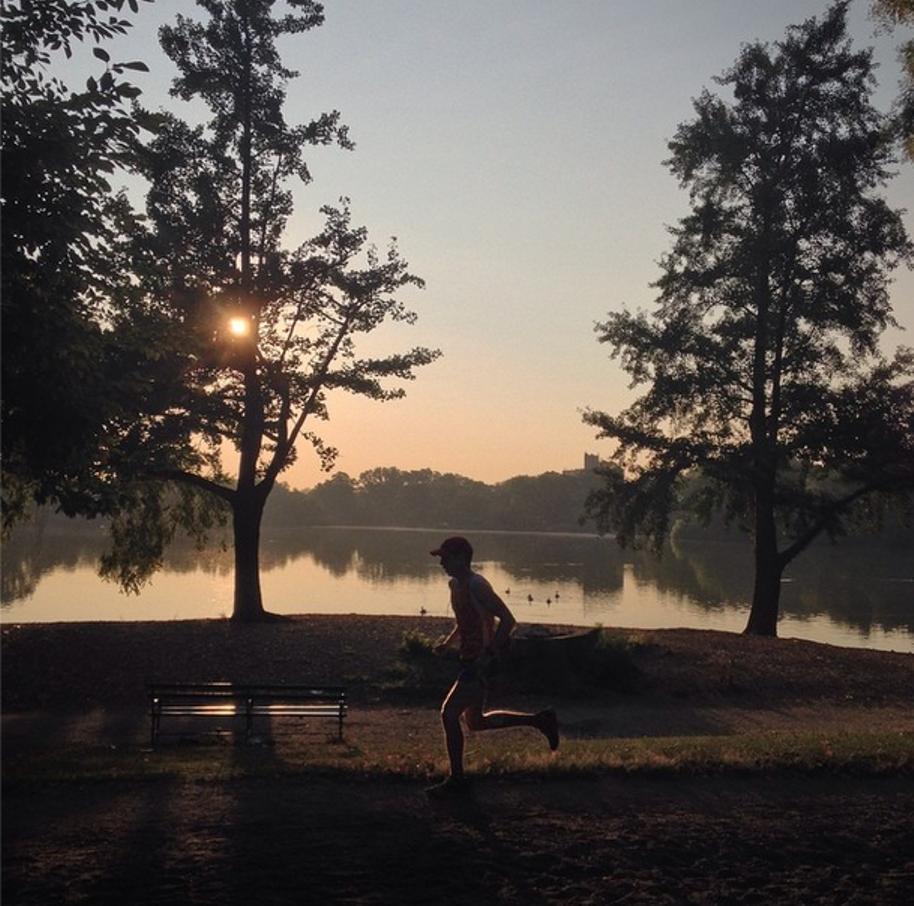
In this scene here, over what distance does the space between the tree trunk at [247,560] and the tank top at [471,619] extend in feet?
51.0

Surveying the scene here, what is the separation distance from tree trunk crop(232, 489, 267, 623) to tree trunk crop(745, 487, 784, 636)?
12.7 m

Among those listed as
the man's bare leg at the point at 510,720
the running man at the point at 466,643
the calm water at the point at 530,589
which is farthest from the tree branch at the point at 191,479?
the running man at the point at 466,643

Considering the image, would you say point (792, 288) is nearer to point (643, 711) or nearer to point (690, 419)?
point (690, 419)

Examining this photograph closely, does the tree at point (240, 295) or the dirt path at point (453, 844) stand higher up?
the tree at point (240, 295)

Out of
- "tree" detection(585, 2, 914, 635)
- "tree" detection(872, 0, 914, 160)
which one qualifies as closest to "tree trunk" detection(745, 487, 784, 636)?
"tree" detection(585, 2, 914, 635)

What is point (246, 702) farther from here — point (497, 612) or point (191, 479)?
point (191, 479)

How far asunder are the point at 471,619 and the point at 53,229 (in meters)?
5.34

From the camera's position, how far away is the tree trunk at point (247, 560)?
23.2 m

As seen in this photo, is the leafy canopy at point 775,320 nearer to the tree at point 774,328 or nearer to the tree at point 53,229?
the tree at point 774,328

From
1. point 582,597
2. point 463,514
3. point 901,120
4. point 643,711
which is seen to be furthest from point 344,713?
point 463,514

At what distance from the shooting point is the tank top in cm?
800

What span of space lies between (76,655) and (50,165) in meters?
11.8

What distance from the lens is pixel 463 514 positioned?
633ft

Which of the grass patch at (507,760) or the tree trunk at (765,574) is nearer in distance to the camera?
the grass patch at (507,760)
